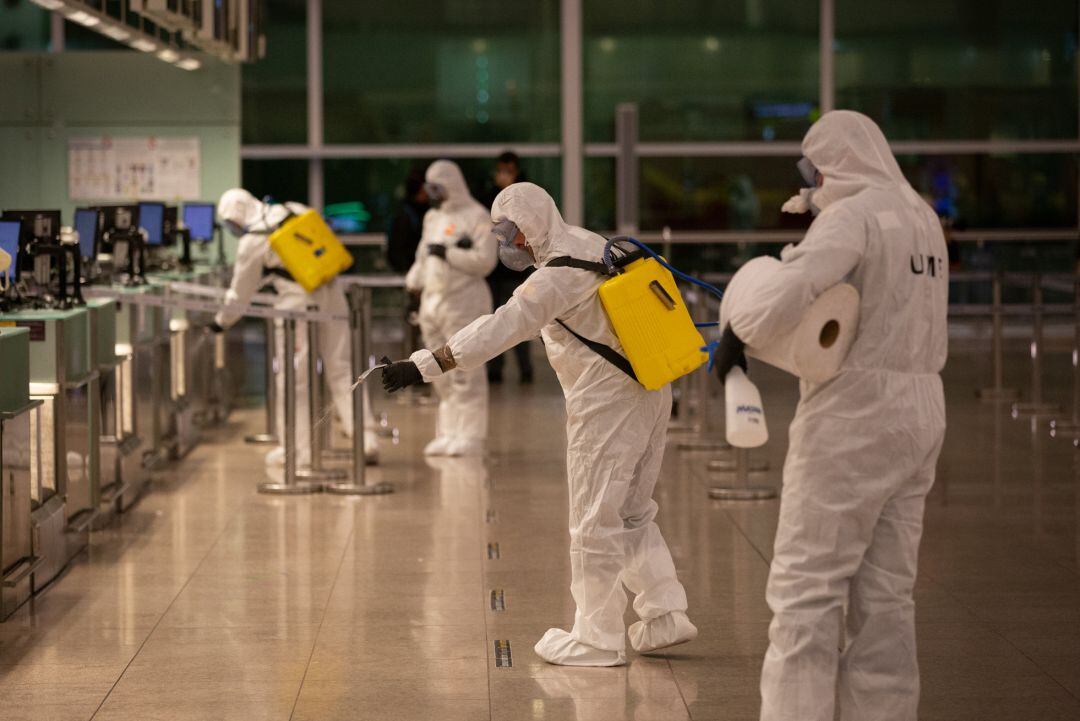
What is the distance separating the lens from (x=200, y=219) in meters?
11.7

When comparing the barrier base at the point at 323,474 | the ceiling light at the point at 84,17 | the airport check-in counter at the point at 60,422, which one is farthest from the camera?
the ceiling light at the point at 84,17

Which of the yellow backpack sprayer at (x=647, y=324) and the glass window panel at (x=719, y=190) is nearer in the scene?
the yellow backpack sprayer at (x=647, y=324)

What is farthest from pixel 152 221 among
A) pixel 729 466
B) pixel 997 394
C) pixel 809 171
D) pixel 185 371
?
pixel 809 171

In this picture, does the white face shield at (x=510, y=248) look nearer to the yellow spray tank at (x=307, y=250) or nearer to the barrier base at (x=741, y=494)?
the barrier base at (x=741, y=494)

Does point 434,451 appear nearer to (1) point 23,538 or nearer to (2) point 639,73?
(1) point 23,538

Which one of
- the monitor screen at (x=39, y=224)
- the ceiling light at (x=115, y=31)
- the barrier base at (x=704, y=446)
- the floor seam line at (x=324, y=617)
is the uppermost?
the ceiling light at (x=115, y=31)

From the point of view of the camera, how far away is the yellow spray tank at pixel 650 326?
16.0 feet

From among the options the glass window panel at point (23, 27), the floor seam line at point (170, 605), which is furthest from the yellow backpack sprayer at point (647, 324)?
the glass window panel at point (23, 27)

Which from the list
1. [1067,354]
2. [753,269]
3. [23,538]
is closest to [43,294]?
[23,538]

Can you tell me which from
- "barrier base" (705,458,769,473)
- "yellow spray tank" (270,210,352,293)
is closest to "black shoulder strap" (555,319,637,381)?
"yellow spray tank" (270,210,352,293)

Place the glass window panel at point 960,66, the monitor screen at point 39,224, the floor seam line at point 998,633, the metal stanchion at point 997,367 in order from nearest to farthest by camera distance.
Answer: the floor seam line at point 998,633 < the monitor screen at point 39,224 < the metal stanchion at point 997,367 < the glass window panel at point 960,66

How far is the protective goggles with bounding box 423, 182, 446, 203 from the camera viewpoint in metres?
9.49

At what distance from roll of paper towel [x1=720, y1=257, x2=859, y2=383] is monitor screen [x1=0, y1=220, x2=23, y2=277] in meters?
4.06

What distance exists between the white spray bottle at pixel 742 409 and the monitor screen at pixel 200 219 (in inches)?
327
